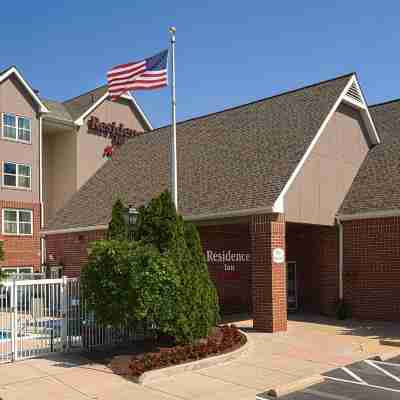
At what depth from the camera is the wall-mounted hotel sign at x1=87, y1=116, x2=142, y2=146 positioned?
120 feet

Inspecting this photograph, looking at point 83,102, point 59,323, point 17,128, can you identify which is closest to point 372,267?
point 59,323

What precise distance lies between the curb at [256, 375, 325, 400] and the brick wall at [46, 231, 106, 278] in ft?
43.2

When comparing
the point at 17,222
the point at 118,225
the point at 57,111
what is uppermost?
the point at 57,111

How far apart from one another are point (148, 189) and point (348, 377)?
41.8 ft

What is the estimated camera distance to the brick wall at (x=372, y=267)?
16875mm

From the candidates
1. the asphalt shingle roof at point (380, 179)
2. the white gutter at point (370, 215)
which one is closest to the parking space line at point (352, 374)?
the white gutter at point (370, 215)

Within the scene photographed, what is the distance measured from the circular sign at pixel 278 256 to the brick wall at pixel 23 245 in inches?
806

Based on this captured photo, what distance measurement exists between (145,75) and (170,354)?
9059mm

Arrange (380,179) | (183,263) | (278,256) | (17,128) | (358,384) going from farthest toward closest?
(17,128) → (380,179) → (278,256) → (183,263) → (358,384)

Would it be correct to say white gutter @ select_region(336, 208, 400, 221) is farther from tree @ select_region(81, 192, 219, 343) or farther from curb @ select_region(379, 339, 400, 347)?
tree @ select_region(81, 192, 219, 343)

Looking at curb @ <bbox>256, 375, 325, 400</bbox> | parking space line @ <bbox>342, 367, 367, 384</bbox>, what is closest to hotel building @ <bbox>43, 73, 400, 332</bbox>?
parking space line @ <bbox>342, 367, 367, 384</bbox>

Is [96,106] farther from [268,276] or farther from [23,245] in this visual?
[268,276]

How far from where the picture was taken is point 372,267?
686 inches

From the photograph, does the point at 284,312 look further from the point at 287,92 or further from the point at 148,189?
the point at 287,92
